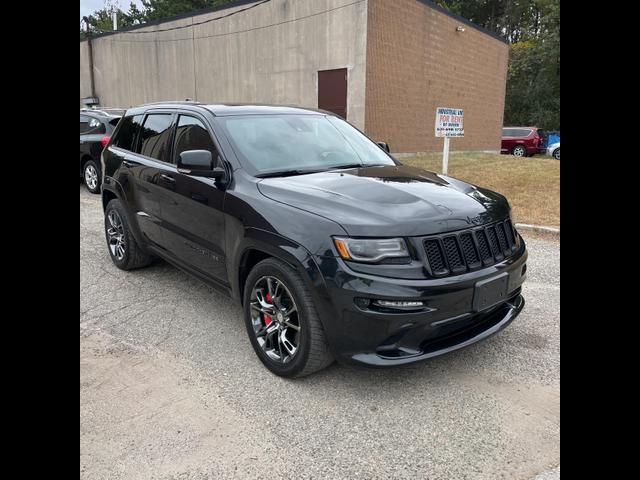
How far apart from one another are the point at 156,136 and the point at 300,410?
296 centimetres

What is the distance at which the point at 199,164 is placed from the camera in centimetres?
343

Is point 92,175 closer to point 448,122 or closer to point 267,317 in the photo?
point 448,122

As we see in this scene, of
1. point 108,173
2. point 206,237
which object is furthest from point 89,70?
point 206,237

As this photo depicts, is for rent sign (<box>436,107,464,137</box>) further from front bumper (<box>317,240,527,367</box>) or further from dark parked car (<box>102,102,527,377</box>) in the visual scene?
front bumper (<box>317,240,527,367</box>)

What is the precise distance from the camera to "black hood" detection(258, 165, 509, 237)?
277 cm

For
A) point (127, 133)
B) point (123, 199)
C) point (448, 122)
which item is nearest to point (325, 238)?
point (123, 199)

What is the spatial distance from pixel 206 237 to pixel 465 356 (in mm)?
2079

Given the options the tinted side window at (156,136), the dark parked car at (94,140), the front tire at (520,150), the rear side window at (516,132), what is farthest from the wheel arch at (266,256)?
the rear side window at (516,132)

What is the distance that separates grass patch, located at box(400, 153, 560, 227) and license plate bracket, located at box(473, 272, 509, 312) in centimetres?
467

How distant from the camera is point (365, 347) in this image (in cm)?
275

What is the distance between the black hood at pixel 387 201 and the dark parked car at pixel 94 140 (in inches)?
300

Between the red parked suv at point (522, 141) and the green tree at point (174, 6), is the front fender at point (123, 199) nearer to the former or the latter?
the red parked suv at point (522, 141)

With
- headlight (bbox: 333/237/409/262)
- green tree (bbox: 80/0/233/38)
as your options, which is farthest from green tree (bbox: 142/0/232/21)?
headlight (bbox: 333/237/409/262)

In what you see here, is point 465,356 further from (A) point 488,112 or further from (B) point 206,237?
(A) point 488,112
